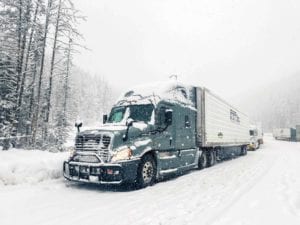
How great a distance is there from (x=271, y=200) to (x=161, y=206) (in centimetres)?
266

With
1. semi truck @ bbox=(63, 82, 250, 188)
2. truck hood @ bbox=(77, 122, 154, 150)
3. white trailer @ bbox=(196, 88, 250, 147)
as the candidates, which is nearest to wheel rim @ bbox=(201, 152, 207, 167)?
semi truck @ bbox=(63, 82, 250, 188)

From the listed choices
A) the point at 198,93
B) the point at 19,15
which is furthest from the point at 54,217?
the point at 19,15

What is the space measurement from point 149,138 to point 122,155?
1.51m

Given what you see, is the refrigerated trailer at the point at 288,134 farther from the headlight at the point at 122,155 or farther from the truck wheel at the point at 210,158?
the headlight at the point at 122,155

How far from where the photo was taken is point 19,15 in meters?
19.3

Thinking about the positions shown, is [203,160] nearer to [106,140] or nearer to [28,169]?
[106,140]

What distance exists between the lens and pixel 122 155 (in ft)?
29.6

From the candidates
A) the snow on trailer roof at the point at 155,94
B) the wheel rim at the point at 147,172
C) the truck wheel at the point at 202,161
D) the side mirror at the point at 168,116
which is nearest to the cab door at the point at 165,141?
the side mirror at the point at 168,116

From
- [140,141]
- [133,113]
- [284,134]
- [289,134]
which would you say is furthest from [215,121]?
[284,134]

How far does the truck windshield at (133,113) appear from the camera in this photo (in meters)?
10.9

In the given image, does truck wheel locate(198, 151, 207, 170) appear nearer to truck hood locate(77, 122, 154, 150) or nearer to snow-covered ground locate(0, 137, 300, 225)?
snow-covered ground locate(0, 137, 300, 225)

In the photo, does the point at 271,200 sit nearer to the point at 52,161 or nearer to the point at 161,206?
the point at 161,206

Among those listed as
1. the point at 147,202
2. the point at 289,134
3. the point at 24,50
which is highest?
the point at 24,50

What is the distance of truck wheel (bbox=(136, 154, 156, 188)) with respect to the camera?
9508mm
